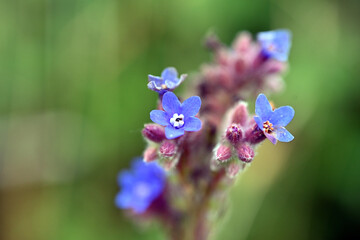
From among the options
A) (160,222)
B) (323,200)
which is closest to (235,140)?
(160,222)

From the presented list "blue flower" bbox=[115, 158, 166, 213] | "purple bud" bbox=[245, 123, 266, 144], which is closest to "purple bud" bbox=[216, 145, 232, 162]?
"purple bud" bbox=[245, 123, 266, 144]

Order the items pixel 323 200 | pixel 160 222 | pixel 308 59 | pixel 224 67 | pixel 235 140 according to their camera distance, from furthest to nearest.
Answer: pixel 308 59 → pixel 323 200 → pixel 160 222 → pixel 224 67 → pixel 235 140

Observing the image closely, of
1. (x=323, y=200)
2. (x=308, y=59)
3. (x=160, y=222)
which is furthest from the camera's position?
(x=308, y=59)

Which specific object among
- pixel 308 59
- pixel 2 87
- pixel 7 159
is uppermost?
pixel 308 59

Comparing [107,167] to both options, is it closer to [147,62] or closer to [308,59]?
[147,62]

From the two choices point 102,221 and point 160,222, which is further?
point 102,221

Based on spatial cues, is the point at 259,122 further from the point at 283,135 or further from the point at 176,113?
the point at 176,113

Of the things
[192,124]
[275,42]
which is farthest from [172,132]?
[275,42]

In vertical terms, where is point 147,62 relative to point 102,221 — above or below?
above
